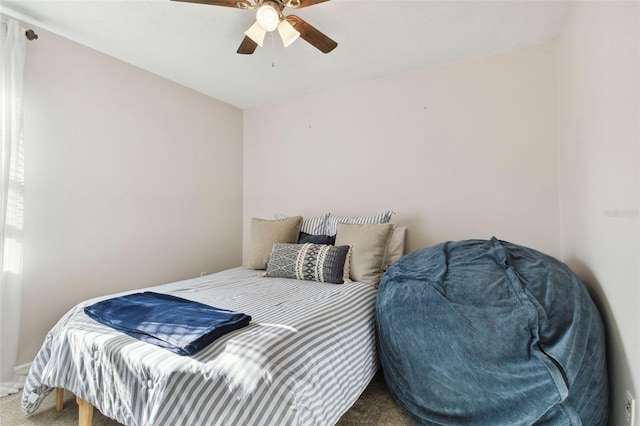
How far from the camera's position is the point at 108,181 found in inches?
96.5

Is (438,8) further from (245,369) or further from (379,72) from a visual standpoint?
(245,369)

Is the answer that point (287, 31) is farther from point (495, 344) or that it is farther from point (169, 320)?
point (495, 344)

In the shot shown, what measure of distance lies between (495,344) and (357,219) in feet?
5.30

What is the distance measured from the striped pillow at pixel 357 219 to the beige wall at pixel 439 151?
18cm

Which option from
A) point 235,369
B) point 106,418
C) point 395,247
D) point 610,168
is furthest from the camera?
point 395,247

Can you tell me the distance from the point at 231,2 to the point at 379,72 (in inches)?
61.4

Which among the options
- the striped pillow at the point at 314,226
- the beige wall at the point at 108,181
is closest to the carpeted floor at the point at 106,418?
the beige wall at the point at 108,181

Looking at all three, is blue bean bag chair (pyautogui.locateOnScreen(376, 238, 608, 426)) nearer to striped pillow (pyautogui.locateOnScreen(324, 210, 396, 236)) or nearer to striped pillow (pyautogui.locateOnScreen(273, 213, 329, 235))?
striped pillow (pyautogui.locateOnScreen(324, 210, 396, 236))

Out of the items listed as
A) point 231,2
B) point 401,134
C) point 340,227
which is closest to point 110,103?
point 231,2

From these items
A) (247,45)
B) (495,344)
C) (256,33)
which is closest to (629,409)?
(495,344)

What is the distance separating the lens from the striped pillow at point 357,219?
262 centimetres

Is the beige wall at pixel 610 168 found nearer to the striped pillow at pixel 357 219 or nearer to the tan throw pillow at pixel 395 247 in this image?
the tan throw pillow at pixel 395 247

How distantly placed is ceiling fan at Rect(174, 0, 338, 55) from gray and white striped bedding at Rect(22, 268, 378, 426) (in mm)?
1616

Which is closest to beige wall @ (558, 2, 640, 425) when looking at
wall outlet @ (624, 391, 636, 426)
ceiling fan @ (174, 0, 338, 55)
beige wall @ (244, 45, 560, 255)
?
wall outlet @ (624, 391, 636, 426)
